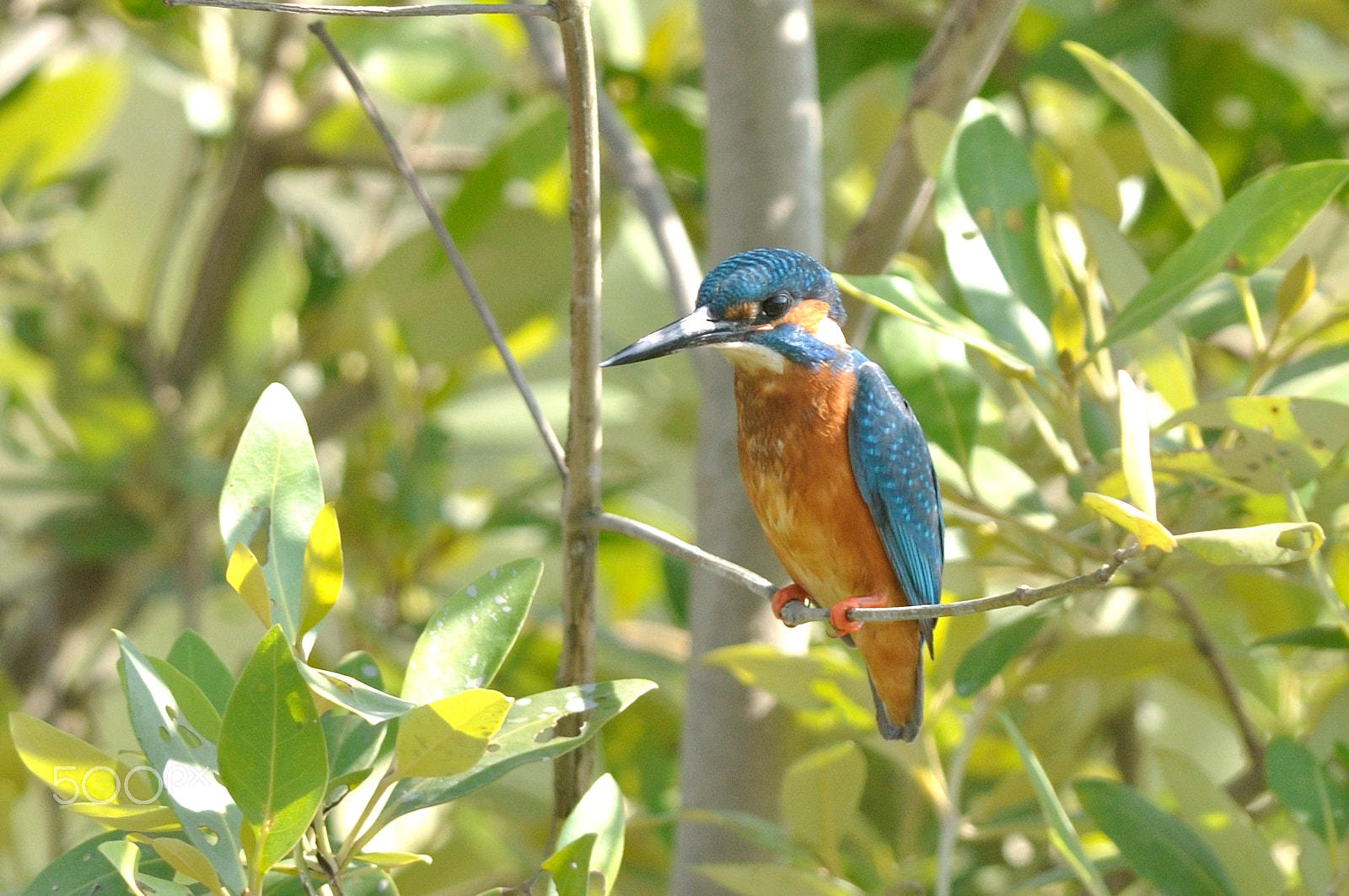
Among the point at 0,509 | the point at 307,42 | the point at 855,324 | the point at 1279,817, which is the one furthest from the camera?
the point at 0,509

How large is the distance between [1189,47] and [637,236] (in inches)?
49.4

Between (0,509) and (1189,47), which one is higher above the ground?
(1189,47)

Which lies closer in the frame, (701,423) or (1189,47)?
(701,423)

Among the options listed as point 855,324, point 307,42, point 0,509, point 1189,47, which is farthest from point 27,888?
point 0,509

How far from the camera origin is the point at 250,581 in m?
1.23

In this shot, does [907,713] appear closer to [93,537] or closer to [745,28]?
[745,28]

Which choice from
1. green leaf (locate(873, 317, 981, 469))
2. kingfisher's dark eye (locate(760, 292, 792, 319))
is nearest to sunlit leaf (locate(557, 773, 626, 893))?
kingfisher's dark eye (locate(760, 292, 792, 319))

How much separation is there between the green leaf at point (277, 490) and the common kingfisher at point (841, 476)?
1.91 ft

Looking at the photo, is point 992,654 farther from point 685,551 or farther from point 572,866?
point 572,866

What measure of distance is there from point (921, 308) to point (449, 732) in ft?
2.35

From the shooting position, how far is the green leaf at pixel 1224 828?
1765mm

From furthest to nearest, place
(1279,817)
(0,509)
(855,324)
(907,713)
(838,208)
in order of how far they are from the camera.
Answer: (0,509)
(838,208)
(1279,817)
(855,324)
(907,713)

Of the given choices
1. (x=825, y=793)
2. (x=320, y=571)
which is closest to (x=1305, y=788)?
(x=825, y=793)

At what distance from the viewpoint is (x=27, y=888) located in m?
1.28
